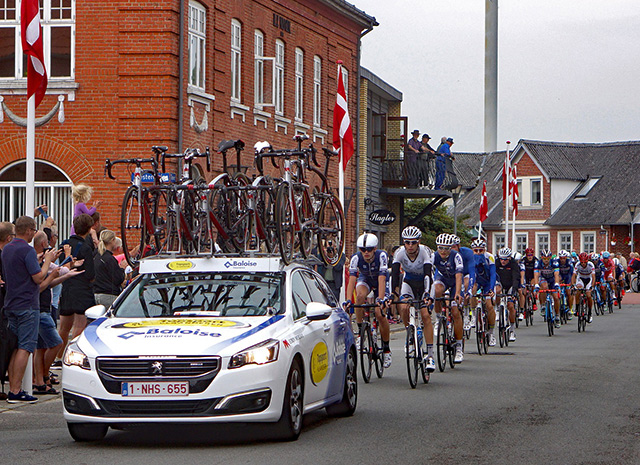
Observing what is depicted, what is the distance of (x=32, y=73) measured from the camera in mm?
14336

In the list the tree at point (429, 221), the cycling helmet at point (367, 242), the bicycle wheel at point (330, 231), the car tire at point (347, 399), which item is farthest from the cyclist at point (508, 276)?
the tree at point (429, 221)

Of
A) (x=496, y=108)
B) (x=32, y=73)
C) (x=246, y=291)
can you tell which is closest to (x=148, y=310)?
(x=246, y=291)

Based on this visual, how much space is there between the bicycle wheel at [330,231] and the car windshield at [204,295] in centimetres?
302

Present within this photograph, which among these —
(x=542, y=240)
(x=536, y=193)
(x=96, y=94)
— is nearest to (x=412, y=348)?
(x=96, y=94)

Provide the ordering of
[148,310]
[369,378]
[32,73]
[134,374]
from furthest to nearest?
[369,378], [32,73], [148,310], [134,374]

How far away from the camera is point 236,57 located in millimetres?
28531

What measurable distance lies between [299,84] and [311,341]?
900 inches

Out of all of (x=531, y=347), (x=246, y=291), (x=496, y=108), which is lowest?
(x=531, y=347)

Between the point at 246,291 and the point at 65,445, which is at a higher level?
the point at 246,291

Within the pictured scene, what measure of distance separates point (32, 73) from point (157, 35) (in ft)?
32.2

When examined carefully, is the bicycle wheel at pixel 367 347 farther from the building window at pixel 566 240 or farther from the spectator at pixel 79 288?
the building window at pixel 566 240

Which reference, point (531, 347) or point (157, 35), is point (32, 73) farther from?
point (531, 347)

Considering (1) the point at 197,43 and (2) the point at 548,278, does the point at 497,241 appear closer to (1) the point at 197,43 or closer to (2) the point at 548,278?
(2) the point at 548,278

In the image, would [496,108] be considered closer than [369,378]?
No
